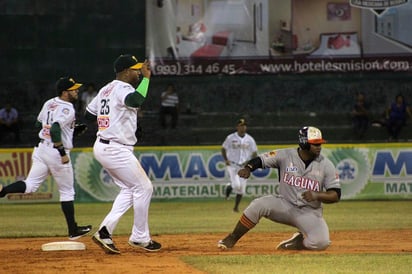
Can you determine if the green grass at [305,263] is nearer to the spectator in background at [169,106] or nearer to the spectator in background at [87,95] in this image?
the spectator in background at [169,106]

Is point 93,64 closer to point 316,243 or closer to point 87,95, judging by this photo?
point 87,95

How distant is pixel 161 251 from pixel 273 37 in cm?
1670

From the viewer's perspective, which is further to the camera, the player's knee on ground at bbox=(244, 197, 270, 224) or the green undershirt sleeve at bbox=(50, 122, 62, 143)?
the green undershirt sleeve at bbox=(50, 122, 62, 143)

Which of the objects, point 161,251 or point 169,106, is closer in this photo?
point 161,251

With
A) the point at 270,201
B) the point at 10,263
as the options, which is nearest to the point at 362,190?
the point at 270,201

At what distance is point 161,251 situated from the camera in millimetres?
11664

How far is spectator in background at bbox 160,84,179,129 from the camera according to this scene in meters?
27.5

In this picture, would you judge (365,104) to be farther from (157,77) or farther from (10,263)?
(10,263)

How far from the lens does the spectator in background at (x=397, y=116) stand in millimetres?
27344

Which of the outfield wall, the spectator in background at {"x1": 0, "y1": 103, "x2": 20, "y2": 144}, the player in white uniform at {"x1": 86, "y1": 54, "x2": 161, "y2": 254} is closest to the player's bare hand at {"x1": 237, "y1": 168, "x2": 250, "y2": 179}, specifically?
the player in white uniform at {"x1": 86, "y1": 54, "x2": 161, "y2": 254}

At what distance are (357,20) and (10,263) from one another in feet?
62.8

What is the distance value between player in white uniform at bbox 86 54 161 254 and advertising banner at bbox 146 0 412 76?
650 inches

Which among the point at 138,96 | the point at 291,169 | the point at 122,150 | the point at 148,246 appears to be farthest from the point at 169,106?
the point at 138,96

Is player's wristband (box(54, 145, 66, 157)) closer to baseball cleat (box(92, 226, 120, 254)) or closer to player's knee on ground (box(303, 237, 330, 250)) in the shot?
baseball cleat (box(92, 226, 120, 254))
